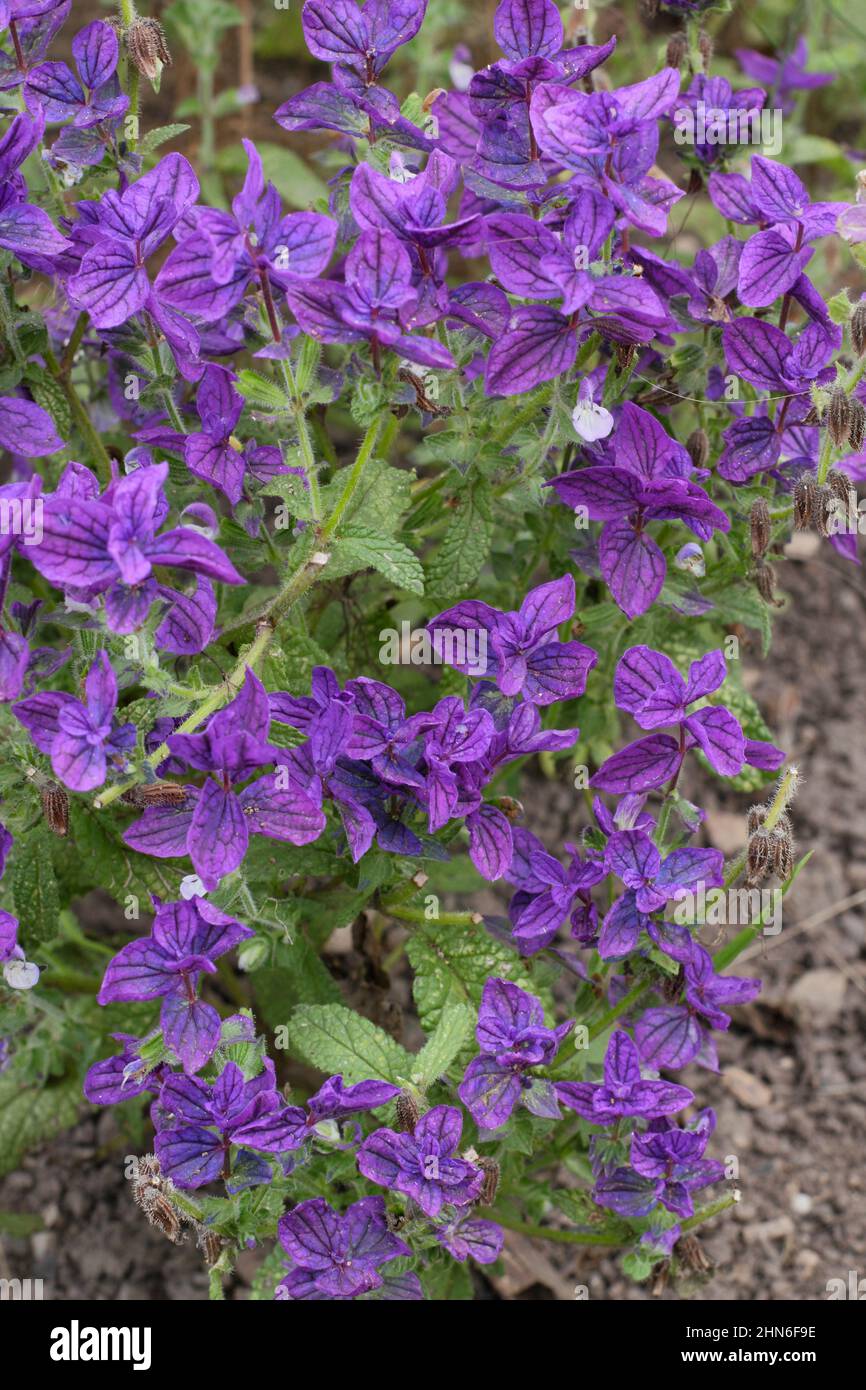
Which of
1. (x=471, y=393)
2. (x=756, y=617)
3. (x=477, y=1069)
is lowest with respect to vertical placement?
(x=477, y=1069)

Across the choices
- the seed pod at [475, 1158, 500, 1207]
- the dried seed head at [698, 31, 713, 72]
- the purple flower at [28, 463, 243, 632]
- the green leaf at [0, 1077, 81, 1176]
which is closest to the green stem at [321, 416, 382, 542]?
the purple flower at [28, 463, 243, 632]

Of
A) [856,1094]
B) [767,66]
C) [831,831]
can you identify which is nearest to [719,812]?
[831,831]

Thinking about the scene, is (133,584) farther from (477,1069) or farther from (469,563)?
(477,1069)

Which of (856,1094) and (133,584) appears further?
A: (856,1094)
